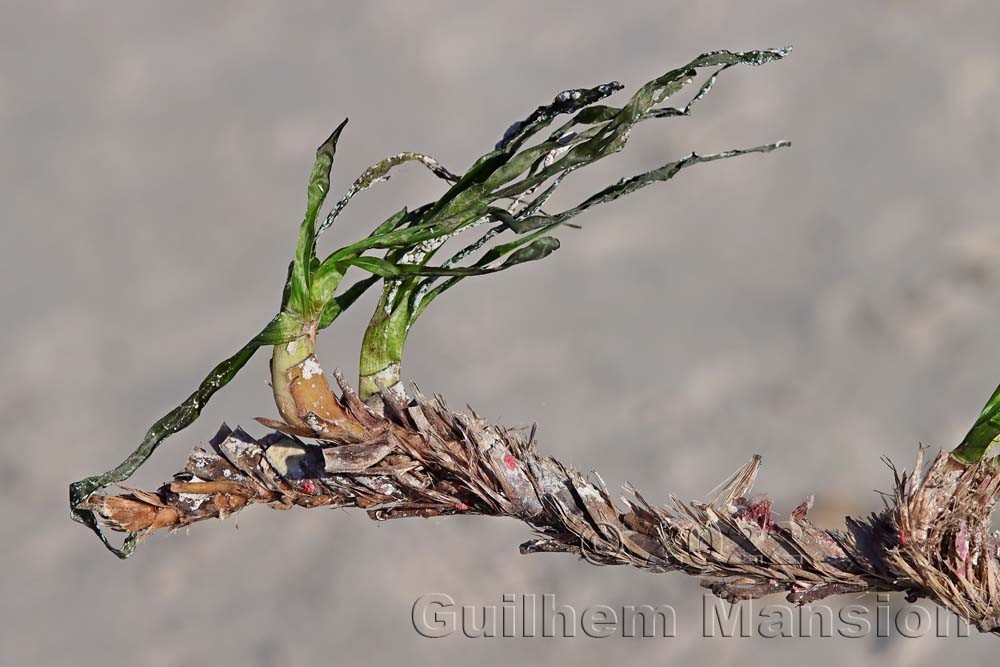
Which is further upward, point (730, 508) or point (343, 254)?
point (343, 254)

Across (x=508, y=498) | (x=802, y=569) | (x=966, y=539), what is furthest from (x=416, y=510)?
(x=966, y=539)

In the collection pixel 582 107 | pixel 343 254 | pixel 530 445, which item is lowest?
pixel 530 445

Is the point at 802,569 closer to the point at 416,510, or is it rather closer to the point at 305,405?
the point at 416,510

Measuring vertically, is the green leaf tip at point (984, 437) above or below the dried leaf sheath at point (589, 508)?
above

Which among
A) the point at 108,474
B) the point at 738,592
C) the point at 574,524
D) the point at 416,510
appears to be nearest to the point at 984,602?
the point at 738,592

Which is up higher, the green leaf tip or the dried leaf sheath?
the green leaf tip

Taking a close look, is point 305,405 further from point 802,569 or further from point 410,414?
point 802,569
